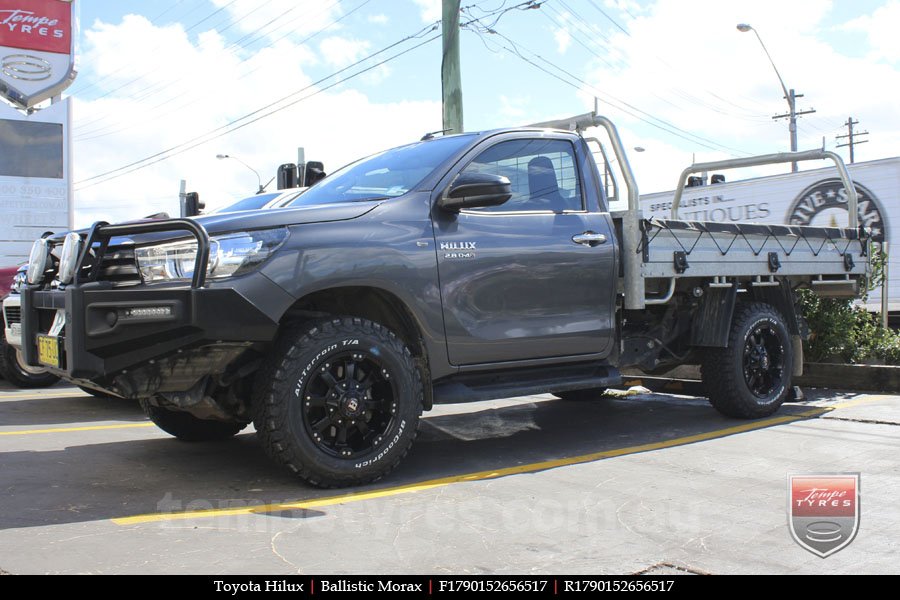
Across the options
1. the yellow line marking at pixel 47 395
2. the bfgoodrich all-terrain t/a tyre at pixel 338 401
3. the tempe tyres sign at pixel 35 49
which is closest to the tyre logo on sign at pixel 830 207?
the yellow line marking at pixel 47 395

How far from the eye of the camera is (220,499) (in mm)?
4223

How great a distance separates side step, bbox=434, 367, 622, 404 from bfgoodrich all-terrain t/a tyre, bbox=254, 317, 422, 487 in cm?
36

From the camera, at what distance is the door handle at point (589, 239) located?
218 inches

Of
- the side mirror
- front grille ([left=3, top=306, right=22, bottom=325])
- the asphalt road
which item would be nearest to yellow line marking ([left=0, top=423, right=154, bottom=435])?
the asphalt road

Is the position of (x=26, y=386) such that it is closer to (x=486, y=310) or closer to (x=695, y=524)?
(x=486, y=310)

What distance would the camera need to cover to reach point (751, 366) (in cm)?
668

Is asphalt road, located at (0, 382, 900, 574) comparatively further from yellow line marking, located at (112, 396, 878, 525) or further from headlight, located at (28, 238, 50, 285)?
headlight, located at (28, 238, 50, 285)

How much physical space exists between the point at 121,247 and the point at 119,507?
4.05ft

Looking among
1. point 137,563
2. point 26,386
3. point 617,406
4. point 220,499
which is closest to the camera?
point 137,563

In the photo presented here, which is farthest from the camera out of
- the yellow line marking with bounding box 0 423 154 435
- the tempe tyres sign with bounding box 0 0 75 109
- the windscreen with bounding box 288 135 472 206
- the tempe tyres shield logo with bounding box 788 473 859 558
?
the tempe tyres sign with bounding box 0 0 75 109

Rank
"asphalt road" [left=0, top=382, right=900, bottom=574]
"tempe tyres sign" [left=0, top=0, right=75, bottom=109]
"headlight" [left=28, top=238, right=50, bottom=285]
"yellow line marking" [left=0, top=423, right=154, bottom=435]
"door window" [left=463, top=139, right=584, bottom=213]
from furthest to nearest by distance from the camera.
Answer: "tempe tyres sign" [left=0, top=0, right=75, bottom=109] < "yellow line marking" [left=0, top=423, right=154, bottom=435] < "door window" [left=463, top=139, right=584, bottom=213] < "headlight" [left=28, top=238, right=50, bottom=285] < "asphalt road" [left=0, top=382, right=900, bottom=574]

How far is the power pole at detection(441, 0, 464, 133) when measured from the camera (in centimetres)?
1373

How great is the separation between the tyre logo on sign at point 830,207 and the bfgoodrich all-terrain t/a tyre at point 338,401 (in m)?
12.4

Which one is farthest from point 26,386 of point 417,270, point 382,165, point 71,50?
point 71,50
